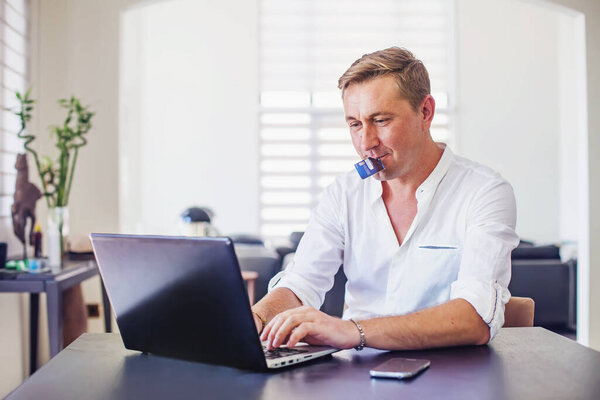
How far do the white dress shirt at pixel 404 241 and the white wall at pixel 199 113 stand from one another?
5.86m

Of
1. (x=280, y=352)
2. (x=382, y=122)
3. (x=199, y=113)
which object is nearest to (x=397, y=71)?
(x=382, y=122)

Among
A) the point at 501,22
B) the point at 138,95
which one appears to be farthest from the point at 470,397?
the point at 501,22

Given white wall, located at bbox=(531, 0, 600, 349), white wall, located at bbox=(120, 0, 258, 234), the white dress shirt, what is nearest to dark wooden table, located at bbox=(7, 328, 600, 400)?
the white dress shirt

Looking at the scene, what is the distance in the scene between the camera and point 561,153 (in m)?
7.47

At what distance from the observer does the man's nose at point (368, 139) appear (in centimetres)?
167

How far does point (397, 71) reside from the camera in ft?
5.55

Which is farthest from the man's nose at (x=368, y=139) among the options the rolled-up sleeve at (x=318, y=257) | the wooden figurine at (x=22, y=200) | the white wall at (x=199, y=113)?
the white wall at (x=199, y=113)

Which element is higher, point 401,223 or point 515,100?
point 515,100

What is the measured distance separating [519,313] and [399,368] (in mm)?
694

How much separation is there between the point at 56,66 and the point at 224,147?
155 inches

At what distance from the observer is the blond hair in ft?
5.53

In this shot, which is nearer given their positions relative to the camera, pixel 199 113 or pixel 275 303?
pixel 275 303

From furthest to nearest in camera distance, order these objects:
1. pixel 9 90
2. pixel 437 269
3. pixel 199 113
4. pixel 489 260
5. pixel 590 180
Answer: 1. pixel 199 113
2. pixel 590 180
3. pixel 9 90
4. pixel 437 269
5. pixel 489 260

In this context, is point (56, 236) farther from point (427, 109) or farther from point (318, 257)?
point (427, 109)
